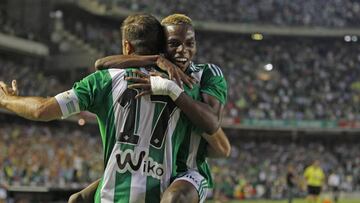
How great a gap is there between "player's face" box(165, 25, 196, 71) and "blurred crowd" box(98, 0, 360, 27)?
3531 cm

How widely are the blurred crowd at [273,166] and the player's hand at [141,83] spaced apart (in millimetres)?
20357

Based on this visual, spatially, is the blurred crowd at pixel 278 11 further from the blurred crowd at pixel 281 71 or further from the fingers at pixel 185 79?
the fingers at pixel 185 79

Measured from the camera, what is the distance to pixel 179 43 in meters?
3.90

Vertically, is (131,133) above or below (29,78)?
below

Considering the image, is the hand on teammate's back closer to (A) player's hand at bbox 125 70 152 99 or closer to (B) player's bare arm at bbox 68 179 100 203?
(A) player's hand at bbox 125 70 152 99

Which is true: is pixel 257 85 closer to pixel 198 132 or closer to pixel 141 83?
pixel 198 132

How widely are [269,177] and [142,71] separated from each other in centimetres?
2745

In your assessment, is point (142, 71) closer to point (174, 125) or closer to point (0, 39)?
point (174, 125)

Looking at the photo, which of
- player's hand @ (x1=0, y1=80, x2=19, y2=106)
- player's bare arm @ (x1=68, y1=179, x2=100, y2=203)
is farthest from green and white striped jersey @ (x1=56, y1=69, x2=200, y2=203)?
player's bare arm @ (x1=68, y1=179, x2=100, y2=203)

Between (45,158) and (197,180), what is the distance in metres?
18.4

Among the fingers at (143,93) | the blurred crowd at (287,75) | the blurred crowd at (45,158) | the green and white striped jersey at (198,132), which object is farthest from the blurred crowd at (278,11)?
the fingers at (143,93)

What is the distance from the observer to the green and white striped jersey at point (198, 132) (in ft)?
13.2

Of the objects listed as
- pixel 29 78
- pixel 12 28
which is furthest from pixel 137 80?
pixel 12 28

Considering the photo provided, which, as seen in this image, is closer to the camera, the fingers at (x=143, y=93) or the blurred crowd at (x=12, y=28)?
the fingers at (x=143, y=93)
